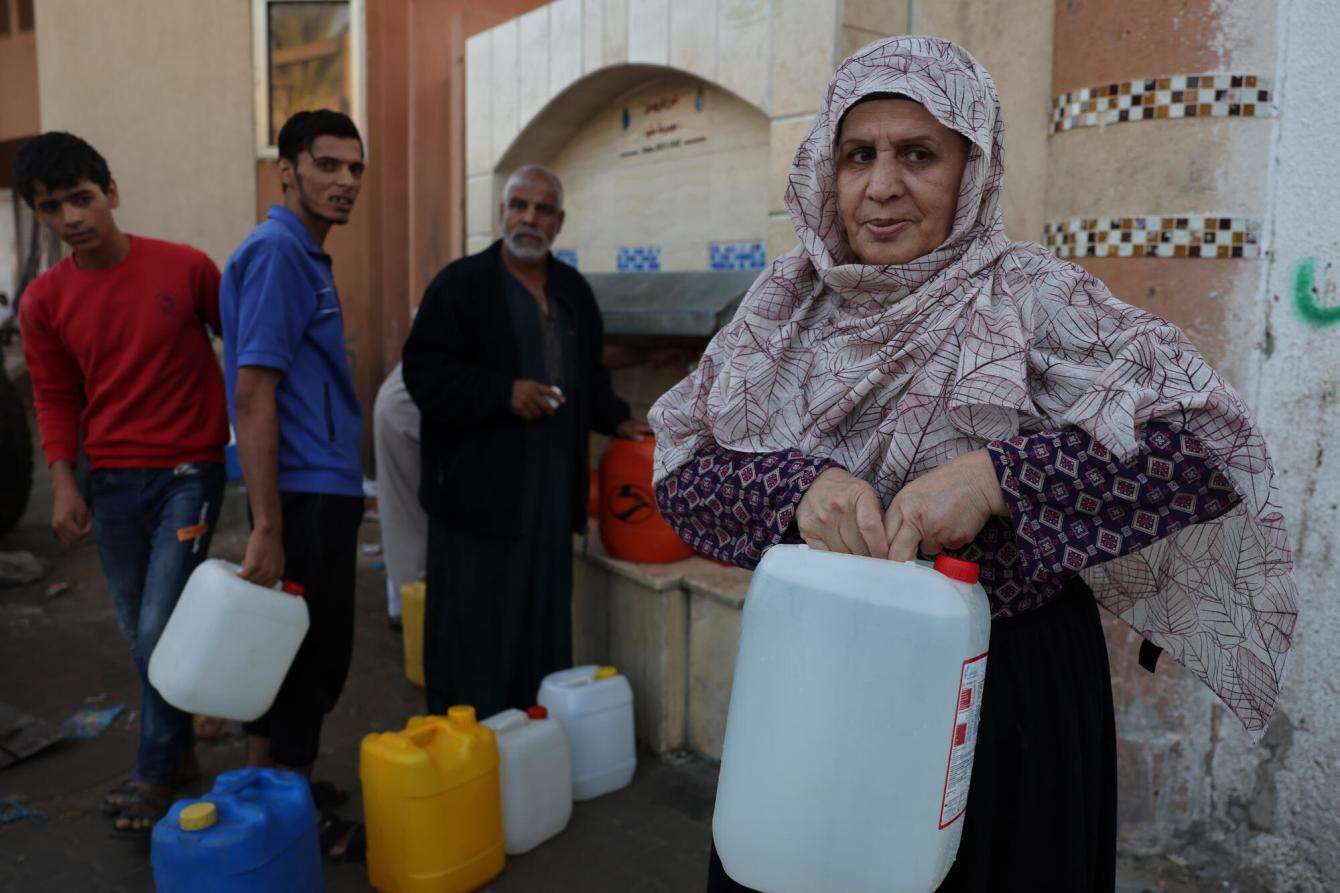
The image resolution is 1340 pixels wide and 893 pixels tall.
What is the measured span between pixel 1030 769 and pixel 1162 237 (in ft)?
5.80

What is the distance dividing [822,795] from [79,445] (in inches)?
110

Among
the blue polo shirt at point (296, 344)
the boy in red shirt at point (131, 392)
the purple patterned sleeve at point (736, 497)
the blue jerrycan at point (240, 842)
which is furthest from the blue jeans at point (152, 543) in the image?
the purple patterned sleeve at point (736, 497)

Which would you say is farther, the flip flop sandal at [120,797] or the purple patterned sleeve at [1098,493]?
the flip flop sandal at [120,797]

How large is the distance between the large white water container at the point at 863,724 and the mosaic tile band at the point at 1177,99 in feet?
6.44

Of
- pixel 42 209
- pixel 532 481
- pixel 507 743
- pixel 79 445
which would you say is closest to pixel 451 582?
pixel 532 481

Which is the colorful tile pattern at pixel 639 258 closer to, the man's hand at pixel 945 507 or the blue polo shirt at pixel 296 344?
the blue polo shirt at pixel 296 344

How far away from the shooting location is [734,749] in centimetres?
113

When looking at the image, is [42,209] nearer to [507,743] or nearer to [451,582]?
[451,582]

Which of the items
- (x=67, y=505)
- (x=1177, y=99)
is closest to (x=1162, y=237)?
(x=1177, y=99)

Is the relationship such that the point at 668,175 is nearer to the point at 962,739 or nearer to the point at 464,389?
the point at 464,389

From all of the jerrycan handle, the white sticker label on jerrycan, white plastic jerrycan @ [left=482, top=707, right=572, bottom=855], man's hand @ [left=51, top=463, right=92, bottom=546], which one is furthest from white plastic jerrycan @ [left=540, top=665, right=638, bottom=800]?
the white sticker label on jerrycan

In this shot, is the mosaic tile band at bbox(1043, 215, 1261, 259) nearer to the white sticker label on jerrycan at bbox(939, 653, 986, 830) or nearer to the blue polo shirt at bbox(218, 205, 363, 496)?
the white sticker label on jerrycan at bbox(939, 653, 986, 830)

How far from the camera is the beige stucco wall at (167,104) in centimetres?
804

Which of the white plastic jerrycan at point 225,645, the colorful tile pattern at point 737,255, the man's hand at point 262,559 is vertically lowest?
the white plastic jerrycan at point 225,645
